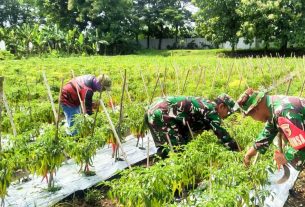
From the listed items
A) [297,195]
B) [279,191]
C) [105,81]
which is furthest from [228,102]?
[105,81]

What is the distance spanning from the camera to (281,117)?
10.6 feet

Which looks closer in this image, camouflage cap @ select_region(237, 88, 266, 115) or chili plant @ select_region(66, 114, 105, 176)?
camouflage cap @ select_region(237, 88, 266, 115)

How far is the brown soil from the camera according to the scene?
442cm

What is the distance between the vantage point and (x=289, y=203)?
441 centimetres

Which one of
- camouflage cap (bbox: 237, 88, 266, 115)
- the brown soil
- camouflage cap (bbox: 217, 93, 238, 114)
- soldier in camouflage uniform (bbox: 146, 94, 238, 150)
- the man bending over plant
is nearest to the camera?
camouflage cap (bbox: 237, 88, 266, 115)

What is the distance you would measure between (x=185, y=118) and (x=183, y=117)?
3 centimetres

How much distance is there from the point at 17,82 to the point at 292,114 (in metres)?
8.91

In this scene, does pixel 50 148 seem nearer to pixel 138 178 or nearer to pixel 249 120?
pixel 138 178

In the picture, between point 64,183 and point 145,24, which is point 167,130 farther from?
point 145,24

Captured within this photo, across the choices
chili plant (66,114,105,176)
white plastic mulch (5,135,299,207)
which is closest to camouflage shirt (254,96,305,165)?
white plastic mulch (5,135,299,207)

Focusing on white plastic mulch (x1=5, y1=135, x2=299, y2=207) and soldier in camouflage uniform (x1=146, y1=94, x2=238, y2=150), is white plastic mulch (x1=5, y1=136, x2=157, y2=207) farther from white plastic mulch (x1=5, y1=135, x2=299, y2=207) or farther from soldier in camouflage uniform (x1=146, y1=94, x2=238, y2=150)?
soldier in camouflage uniform (x1=146, y1=94, x2=238, y2=150)

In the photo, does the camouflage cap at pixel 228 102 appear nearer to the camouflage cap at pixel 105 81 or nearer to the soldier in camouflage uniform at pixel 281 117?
the soldier in camouflage uniform at pixel 281 117

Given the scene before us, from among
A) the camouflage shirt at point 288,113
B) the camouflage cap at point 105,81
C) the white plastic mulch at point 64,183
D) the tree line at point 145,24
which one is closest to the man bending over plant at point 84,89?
the camouflage cap at point 105,81

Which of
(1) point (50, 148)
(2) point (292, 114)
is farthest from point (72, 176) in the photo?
(2) point (292, 114)
